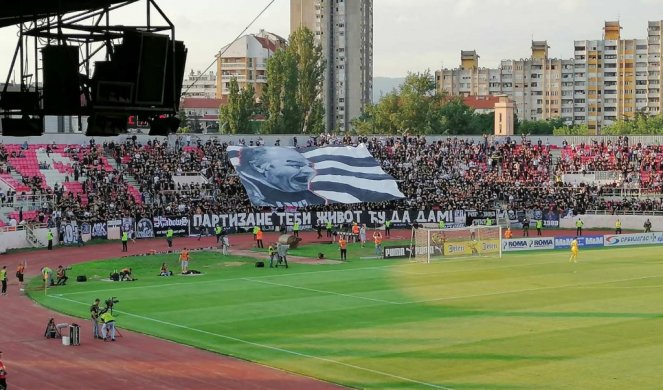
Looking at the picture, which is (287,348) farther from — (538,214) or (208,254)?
(538,214)

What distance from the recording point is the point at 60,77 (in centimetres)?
1370

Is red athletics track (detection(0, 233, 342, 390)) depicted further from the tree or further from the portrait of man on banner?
the tree

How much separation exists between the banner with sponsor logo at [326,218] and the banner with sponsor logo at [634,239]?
42.8 feet

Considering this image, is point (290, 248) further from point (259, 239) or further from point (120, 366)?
point (120, 366)

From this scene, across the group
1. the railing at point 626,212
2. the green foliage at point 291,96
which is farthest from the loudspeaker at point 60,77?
the green foliage at point 291,96

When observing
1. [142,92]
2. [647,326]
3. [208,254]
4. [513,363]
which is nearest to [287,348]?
[513,363]

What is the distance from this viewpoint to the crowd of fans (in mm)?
72500

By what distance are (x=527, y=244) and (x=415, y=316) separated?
95.1ft

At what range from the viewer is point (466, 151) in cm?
9269

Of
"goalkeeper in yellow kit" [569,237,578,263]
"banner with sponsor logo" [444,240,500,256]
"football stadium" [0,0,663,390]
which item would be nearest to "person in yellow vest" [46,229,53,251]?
"football stadium" [0,0,663,390]

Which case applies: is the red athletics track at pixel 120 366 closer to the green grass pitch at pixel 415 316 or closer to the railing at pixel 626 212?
the green grass pitch at pixel 415 316

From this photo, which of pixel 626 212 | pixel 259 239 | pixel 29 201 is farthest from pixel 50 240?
pixel 626 212

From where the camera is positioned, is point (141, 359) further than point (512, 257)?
No

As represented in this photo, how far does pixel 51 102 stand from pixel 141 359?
18.7 meters
